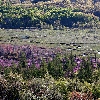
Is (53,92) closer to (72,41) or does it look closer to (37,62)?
(37,62)

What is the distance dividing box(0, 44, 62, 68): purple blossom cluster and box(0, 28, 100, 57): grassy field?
10.1 metres

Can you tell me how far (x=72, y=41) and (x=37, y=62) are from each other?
4716 cm

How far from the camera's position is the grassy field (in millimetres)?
166900

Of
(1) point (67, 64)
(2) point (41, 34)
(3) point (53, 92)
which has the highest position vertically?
(3) point (53, 92)

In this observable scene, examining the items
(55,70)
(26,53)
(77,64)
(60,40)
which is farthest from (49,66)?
(60,40)

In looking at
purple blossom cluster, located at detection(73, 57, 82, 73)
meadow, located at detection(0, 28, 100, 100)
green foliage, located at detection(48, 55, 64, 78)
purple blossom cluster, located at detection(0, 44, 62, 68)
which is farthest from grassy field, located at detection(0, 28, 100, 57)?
green foliage, located at detection(48, 55, 64, 78)

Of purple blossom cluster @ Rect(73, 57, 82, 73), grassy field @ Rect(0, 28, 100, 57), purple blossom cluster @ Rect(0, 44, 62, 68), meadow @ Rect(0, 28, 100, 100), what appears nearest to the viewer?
meadow @ Rect(0, 28, 100, 100)

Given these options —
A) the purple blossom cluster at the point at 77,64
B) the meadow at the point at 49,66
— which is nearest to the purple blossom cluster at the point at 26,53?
the meadow at the point at 49,66

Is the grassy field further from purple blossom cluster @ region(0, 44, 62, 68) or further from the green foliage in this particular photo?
the green foliage

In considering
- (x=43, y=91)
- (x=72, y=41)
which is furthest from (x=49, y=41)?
(x=43, y=91)

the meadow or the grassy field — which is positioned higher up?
the meadow

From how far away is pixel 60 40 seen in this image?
598 feet

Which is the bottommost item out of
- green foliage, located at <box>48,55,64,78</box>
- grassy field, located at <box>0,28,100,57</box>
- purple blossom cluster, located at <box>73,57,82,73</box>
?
grassy field, located at <box>0,28,100,57</box>

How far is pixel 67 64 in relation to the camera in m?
115
